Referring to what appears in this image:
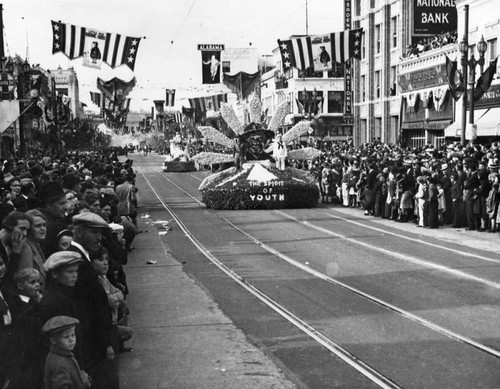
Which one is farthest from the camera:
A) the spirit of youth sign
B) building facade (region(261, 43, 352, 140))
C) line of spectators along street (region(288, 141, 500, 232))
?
building facade (region(261, 43, 352, 140))

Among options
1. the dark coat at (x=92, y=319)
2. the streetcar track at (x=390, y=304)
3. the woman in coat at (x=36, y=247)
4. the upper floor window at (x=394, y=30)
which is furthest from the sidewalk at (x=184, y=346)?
the upper floor window at (x=394, y=30)

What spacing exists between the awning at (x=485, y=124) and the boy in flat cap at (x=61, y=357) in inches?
1116

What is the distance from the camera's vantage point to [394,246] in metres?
16.1

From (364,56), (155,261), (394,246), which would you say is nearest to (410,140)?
(364,56)

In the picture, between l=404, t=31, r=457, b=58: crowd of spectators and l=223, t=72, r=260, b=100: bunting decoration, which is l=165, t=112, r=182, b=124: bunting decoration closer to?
l=223, t=72, r=260, b=100: bunting decoration

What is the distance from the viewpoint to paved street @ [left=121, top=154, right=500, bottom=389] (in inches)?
292

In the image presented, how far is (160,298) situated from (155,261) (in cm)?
364

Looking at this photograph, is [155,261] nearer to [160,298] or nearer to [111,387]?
[160,298]

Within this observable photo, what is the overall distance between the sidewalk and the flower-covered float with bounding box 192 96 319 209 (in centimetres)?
1275

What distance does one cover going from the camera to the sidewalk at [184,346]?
23.8 ft

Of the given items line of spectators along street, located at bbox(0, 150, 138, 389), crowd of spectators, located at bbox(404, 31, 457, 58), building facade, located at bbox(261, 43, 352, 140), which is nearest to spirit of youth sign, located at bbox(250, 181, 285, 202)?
crowd of spectators, located at bbox(404, 31, 457, 58)

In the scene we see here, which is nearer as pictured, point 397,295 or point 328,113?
point 397,295

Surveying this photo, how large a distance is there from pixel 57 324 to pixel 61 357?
0.24 meters

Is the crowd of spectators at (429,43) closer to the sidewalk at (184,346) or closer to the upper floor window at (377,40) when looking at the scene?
the upper floor window at (377,40)
